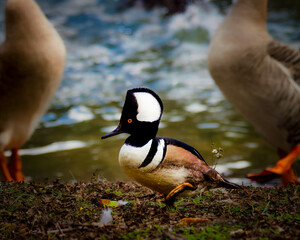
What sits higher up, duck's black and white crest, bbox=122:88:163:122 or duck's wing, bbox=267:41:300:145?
duck's black and white crest, bbox=122:88:163:122

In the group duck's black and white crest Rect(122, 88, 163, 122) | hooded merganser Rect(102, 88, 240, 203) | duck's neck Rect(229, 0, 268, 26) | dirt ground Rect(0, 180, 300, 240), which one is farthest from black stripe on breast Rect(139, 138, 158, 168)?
duck's neck Rect(229, 0, 268, 26)

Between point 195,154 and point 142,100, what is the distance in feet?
1.42

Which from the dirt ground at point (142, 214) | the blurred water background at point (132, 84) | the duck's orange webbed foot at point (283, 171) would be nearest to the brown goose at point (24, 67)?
the blurred water background at point (132, 84)

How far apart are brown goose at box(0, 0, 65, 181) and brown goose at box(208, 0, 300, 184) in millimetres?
1555

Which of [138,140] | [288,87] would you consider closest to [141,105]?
[138,140]

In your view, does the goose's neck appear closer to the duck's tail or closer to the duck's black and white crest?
the duck's black and white crest

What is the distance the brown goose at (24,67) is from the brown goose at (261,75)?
1.55 m

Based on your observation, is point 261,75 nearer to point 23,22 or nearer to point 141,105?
point 141,105

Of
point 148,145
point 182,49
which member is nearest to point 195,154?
point 148,145

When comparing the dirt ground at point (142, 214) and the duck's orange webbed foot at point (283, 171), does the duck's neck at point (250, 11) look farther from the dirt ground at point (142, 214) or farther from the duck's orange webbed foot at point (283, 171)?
the dirt ground at point (142, 214)

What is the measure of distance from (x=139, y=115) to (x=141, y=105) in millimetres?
52

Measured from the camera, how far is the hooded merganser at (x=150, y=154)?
1812 millimetres

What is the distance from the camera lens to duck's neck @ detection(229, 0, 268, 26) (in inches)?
143

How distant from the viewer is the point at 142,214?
1.91 m
